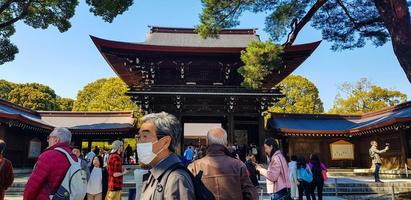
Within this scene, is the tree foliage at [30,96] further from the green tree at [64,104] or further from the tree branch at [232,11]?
the tree branch at [232,11]

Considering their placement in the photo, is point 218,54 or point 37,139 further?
point 37,139

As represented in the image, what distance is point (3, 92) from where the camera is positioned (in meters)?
41.9

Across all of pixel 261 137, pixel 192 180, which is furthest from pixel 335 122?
pixel 192 180

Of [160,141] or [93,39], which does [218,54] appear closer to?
[93,39]

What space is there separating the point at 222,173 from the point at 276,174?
5.22 ft

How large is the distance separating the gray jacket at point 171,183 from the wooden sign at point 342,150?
1993 centimetres

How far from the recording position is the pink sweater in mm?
4275

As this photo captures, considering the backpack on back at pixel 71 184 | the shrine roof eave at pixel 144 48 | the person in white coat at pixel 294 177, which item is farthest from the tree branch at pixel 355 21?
the backpack on back at pixel 71 184

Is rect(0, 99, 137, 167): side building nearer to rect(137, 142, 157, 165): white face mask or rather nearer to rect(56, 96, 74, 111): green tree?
rect(137, 142, 157, 165): white face mask

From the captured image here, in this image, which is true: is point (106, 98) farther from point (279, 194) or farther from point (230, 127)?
point (279, 194)

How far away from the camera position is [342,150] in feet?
65.8

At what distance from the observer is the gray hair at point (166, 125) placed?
6.41 ft

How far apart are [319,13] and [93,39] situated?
32.4 feet

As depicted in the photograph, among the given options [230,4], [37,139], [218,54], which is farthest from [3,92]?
[230,4]
